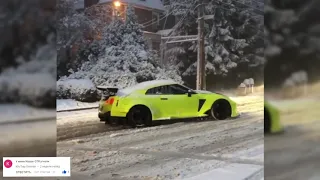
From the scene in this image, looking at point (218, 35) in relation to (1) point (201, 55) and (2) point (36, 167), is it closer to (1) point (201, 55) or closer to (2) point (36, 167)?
(1) point (201, 55)

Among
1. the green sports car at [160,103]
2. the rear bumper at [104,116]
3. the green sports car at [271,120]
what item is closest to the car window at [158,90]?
the green sports car at [160,103]

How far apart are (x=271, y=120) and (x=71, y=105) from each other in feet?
4.81

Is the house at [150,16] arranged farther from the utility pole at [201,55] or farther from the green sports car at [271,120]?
the green sports car at [271,120]

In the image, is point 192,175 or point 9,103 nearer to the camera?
point 192,175

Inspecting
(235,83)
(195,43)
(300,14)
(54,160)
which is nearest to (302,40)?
(300,14)

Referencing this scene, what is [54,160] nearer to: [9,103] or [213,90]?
[9,103]

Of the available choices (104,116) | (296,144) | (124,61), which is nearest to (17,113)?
(104,116)

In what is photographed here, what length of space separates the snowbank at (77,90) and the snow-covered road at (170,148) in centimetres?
12

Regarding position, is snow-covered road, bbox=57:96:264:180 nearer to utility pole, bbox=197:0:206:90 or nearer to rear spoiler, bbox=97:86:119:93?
rear spoiler, bbox=97:86:119:93

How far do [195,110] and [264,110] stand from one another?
0.49 metres

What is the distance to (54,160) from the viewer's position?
2.78m

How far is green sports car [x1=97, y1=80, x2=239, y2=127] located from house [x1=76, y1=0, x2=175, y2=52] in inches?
12.1

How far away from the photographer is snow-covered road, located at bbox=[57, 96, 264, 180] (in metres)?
2.65

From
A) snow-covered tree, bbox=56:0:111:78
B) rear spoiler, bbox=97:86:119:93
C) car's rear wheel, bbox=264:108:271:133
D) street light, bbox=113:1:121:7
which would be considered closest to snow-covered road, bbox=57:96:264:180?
car's rear wheel, bbox=264:108:271:133
